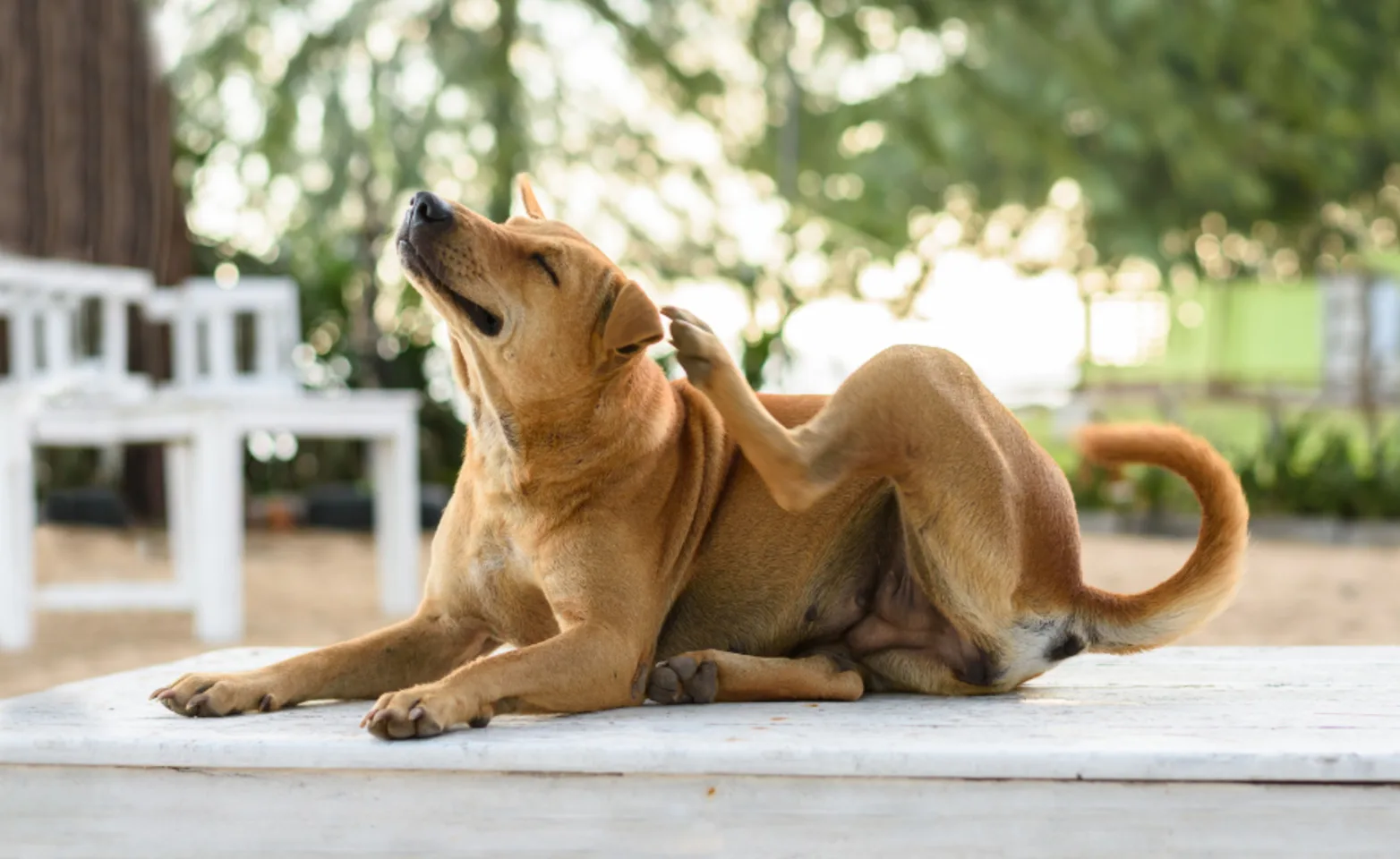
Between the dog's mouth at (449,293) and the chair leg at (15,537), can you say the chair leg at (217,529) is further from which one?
the dog's mouth at (449,293)

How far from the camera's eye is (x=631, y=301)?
2258 mm

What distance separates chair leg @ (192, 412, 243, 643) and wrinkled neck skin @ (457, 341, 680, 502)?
330 centimetres

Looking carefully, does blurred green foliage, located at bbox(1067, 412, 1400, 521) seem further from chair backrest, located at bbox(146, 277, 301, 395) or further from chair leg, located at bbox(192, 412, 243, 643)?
chair leg, located at bbox(192, 412, 243, 643)

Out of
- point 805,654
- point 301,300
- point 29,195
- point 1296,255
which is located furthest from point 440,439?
point 1296,255

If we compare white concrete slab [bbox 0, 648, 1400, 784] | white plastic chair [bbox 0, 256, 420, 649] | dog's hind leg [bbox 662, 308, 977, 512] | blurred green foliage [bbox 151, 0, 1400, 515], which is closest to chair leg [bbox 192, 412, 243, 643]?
white plastic chair [bbox 0, 256, 420, 649]

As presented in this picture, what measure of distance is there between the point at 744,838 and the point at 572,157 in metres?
10.8

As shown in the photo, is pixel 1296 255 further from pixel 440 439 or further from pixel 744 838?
pixel 744 838

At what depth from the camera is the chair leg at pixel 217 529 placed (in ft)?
18.0

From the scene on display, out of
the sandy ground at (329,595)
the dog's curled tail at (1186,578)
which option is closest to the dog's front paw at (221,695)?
the dog's curled tail at (1186,578)

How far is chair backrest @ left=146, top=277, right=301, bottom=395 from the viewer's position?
6.70 m

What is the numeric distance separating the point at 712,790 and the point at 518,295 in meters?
0.85

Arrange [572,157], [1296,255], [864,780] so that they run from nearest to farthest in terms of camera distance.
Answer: [864,780] < [572,157] < [1296,255]

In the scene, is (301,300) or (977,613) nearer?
(977,613)

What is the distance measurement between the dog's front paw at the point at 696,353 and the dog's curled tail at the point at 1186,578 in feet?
2.45
